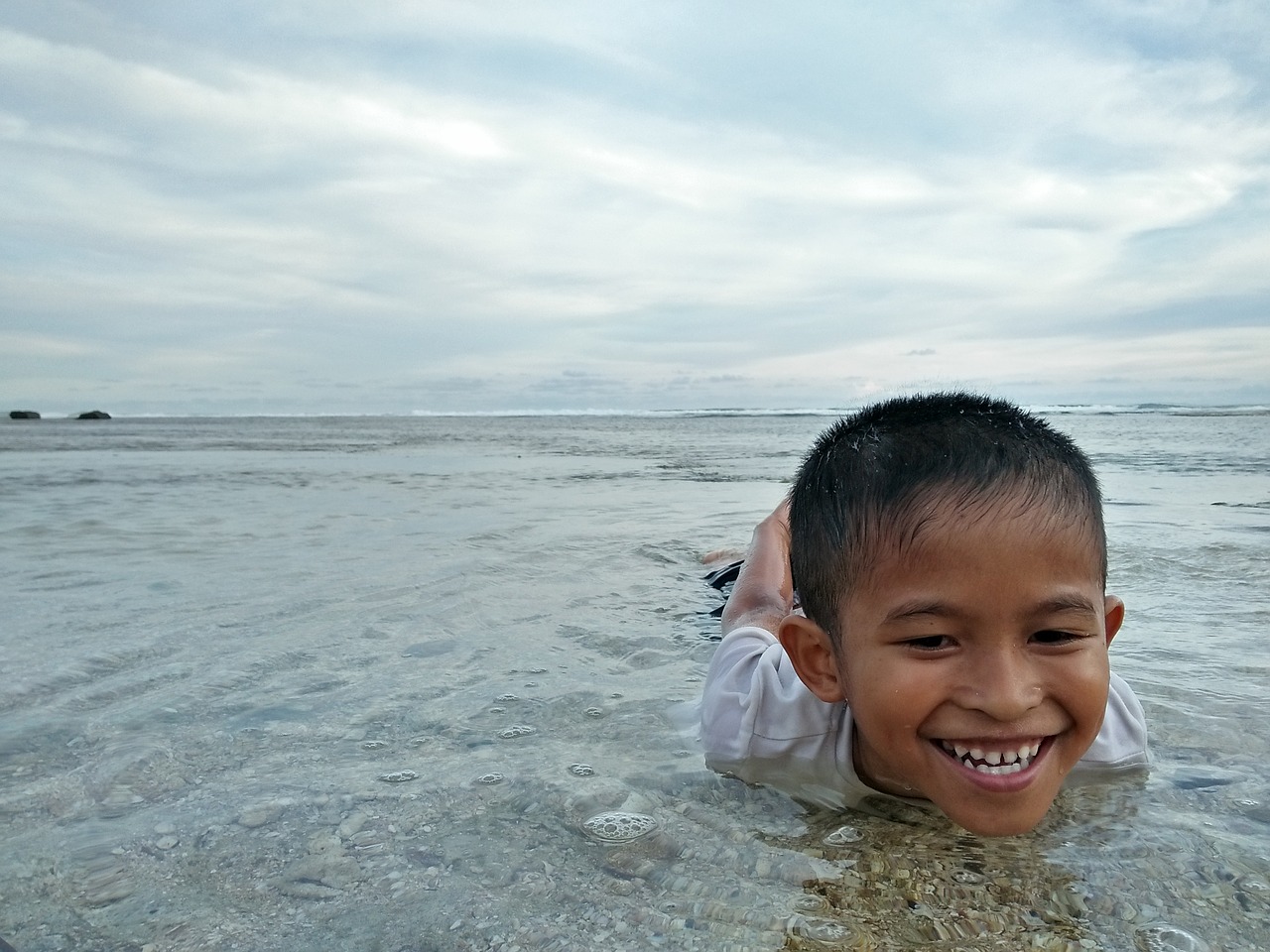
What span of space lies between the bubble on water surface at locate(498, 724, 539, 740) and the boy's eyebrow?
1.40 meters

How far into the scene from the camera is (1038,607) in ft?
6.03

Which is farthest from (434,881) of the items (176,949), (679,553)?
(679,553)

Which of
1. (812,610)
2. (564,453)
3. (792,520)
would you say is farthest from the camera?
(564,453)

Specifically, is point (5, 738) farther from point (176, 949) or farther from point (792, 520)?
point (792, 520)

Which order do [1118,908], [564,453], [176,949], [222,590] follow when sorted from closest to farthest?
1. [176,949]
2. [1118,908]
3. [222,590]
4. [564,453]

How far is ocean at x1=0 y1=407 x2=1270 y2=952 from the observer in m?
1.81

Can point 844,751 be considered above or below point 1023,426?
below

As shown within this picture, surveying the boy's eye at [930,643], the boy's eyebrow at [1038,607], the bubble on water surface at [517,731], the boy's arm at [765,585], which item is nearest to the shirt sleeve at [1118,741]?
the boy's eyebrow at [1038,607]

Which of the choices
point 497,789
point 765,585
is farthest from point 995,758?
point 765,585

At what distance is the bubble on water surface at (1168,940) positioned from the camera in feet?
5.55

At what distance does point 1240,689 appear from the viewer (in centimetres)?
317

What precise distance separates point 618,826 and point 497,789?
0.38 meters

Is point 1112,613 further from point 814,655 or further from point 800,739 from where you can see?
point 800,739

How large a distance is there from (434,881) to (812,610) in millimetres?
1064
